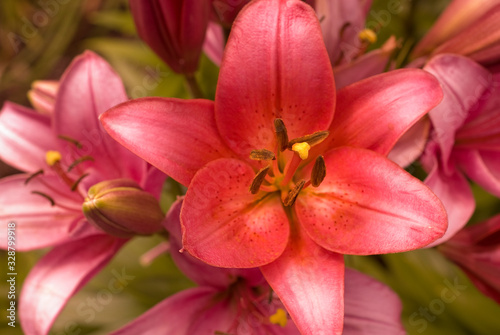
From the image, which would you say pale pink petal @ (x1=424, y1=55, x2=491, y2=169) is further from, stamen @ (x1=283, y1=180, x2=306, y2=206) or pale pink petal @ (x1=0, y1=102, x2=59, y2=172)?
pale pink petal @ (x1=0, y1=102, x2=59, y2=172)

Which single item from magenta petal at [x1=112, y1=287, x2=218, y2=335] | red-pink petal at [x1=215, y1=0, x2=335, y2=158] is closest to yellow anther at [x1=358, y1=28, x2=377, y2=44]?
red-pink petal at [x1=215, y1=0, x2=335, y2=158]

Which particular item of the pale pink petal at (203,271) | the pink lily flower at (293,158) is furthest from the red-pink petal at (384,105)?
the pale pink petal at (203,271)

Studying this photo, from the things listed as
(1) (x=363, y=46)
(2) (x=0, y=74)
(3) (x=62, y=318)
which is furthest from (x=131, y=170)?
(2) (x=0, y=74)

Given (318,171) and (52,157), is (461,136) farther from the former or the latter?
(52,157)

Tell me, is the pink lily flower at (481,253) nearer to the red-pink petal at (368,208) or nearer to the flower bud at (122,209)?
the red-pink petal at (368,208)

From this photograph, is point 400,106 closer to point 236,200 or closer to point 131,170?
point 236,200

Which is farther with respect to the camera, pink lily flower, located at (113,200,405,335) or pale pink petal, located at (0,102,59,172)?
pale pink petal, located at (0,102,59,172)
